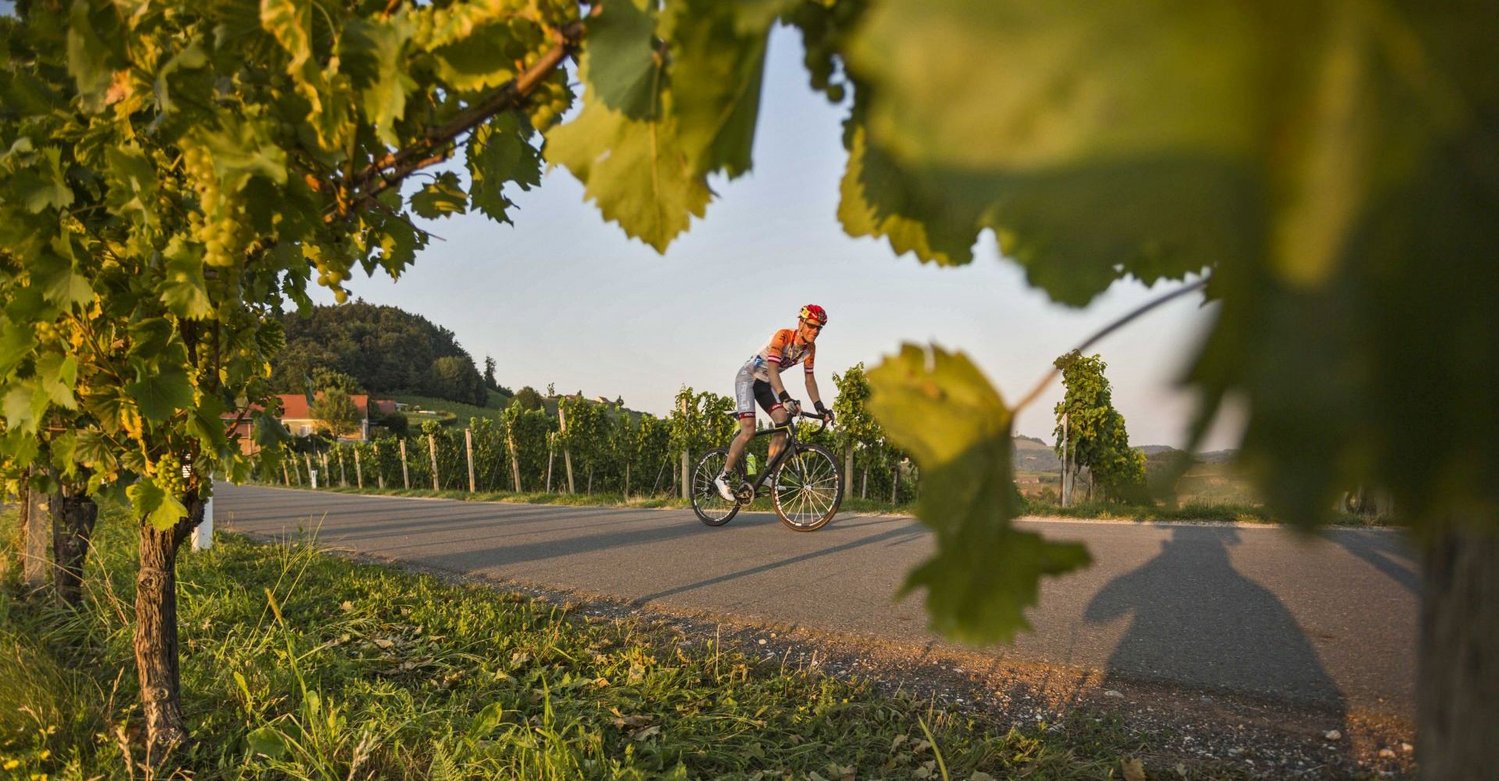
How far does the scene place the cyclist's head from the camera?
5691 mm

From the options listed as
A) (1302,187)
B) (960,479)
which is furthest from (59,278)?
(1302,187)

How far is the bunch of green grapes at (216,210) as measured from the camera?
2.70 feet

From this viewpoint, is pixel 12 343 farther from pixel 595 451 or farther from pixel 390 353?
pixel 390 353

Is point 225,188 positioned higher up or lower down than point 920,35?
higher up

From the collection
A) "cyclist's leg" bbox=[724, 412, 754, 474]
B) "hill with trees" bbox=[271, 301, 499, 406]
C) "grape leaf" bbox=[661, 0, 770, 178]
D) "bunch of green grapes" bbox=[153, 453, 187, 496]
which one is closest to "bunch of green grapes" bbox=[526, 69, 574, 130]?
"grape leaf" bbox=[661, 0, 770, 178]

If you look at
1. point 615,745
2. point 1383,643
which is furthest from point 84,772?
point 1383,643

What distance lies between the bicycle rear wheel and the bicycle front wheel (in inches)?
27.1

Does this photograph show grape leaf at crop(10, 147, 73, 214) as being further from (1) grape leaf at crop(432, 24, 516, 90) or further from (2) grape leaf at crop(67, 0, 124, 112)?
(1) grape leaf at crop(432, 24, 516, 90)

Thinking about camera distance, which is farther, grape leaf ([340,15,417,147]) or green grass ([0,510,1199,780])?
green grass ([0,510,1199,780])

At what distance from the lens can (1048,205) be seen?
0.17 m

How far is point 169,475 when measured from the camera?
1.69 meters

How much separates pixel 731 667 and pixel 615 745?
0.71 m

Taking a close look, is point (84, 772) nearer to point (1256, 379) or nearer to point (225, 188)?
point (225, 188)

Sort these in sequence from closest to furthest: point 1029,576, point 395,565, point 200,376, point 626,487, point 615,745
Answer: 1. point 1029,576
2. point 200,376
3. point 615,745
4. point 395,565
5. point 626,487
